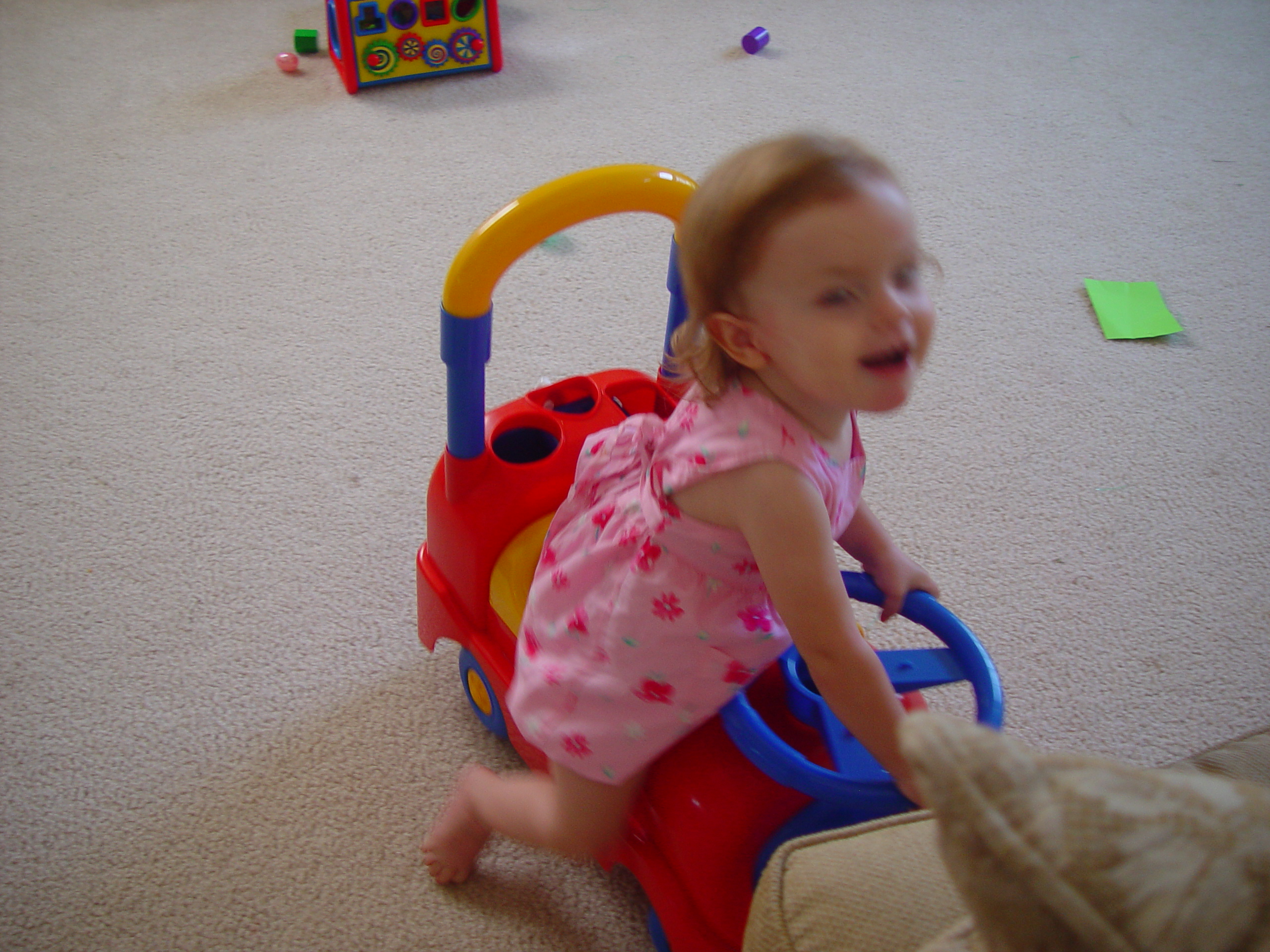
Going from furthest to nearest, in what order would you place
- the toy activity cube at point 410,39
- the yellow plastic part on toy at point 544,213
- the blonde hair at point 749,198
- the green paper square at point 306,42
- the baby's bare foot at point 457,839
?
the green paper square at point 306,42 → the toy activity cube at point 410,39 → the baby's bare foot at point 457,839 → the yellow plastic part on toy at point 544,213 → the blonde hair at point 749,198

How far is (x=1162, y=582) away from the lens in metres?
0.98

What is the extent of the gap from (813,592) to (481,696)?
1.26 ft

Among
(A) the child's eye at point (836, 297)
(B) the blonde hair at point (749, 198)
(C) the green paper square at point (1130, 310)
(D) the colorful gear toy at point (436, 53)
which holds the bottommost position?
(C) the green paper square at point (1130, 310)

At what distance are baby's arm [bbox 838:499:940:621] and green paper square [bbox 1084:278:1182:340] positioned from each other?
0.77 m

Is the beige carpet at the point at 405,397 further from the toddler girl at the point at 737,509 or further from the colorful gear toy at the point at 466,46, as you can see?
the toddler girl at the point at 737,509

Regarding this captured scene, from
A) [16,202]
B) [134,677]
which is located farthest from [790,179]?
[16,202]

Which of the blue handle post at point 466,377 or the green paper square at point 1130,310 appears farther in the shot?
the green paper square at point 1130,310

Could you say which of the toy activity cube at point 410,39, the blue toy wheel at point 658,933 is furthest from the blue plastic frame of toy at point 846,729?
the toy activity cube at point 410,39

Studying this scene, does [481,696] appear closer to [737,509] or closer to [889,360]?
[737,509]

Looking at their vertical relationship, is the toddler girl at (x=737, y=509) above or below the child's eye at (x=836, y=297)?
below

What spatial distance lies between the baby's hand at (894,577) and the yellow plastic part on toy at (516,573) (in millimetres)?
241

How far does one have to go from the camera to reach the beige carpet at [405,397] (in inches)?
30.2

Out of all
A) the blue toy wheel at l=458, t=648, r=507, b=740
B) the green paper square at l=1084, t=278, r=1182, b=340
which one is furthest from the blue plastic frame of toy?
the green paper square at l=1084, t=278, r=1182, b=340

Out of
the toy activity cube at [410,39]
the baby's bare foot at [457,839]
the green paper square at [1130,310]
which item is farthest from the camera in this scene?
the toy activity cube at [410,39]
